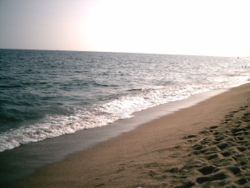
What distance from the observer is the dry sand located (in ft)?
11.6

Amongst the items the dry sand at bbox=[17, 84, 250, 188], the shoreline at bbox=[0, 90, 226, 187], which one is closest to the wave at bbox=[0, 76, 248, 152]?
the shoreline at bbox=[0, 90, 226, 187]

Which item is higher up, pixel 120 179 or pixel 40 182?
pixel 120 179

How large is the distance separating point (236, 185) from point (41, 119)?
8.98 meters

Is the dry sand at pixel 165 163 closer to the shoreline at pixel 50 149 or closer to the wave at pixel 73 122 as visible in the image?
the shoreline at pixel 50 149

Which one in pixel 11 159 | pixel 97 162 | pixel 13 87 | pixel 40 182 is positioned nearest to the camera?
pixel 40 182

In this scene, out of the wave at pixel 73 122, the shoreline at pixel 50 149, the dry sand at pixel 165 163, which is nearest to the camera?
the dry sand at pixel 165 163

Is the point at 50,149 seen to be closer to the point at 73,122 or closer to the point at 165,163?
the point at 73,122

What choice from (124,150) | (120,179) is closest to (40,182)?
(120,179)

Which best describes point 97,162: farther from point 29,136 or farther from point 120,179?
point 29,136

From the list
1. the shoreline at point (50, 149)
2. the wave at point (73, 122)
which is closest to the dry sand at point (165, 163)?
the shoreline at point (50, 149)

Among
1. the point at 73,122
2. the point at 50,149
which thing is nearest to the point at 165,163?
the point at 50,149

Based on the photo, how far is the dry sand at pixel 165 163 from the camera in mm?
3529

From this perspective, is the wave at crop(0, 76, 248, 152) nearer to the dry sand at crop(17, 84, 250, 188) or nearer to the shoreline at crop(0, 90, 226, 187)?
the shoreline at crop(0, 90, 226, 187)

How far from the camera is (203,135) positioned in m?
5.76
